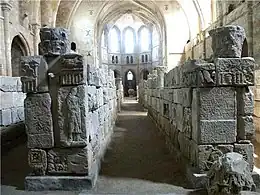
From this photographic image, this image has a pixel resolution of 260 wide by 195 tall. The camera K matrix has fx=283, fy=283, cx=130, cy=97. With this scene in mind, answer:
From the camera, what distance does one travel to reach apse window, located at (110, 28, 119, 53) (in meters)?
43.7

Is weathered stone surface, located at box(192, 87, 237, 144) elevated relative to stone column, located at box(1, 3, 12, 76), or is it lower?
lower

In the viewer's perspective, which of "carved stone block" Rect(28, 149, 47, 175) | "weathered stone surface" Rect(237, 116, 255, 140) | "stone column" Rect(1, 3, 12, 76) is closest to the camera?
"weathered stone surface" Rect(237, 116, 255, 140)

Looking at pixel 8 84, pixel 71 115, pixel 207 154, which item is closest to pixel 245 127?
pixel 207 154

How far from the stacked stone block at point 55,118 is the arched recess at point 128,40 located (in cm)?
4053

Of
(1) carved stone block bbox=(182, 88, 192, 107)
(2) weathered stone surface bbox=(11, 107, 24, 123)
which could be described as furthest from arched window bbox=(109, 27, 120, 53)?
(1) carved stone block bbox=(182, 88, 192, 107)

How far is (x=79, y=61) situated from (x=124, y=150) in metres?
3.24

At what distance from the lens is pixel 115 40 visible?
4419 cm

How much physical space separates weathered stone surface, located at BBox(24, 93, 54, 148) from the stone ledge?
47 centimetres

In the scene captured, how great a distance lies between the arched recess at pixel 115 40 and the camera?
4359cm

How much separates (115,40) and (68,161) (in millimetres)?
41262

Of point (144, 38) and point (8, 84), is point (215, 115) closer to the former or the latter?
point (8, 84)

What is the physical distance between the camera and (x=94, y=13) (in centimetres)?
2838

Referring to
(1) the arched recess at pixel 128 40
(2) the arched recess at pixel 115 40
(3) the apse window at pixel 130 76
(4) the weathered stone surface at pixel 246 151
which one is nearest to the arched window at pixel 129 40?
(1) the arched recess at pixel 128 40

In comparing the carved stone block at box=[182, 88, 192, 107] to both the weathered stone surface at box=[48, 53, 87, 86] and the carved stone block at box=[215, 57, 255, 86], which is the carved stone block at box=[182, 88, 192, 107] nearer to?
the carved stone block at box=[215, 57, 255, 86]
